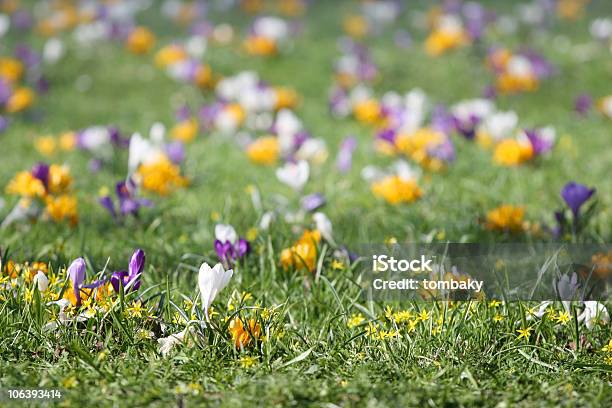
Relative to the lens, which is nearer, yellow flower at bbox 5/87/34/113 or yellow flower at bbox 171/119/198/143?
yellow flower at bbox 171/119/198/143

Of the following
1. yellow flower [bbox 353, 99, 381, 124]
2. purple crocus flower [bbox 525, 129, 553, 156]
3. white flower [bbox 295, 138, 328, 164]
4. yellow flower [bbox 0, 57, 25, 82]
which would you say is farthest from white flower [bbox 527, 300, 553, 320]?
yellow flower [bbox 0, 57, 25, 82]

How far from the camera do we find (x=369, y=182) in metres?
4.95

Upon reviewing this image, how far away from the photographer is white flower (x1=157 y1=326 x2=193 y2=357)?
2517mm

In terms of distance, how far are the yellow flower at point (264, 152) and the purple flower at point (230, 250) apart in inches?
91.1

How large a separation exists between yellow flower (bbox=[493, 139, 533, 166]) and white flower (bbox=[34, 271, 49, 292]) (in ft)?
→ 10.8

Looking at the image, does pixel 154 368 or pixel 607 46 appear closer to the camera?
pixel 154 368

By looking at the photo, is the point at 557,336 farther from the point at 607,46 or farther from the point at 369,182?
the point at 607,46

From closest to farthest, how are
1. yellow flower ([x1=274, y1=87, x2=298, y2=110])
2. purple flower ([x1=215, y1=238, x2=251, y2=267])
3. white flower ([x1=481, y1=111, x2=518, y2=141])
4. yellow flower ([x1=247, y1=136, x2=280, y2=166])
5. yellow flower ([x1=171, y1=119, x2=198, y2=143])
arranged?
1. purple flower ([x1=215, y1=238, x2=251, y2=267])
2. yellow flower ([x1=247, y1=136, x2=280, y2=166])
3. white flower ([x1=481, y1=111, x2=518, y2=141])
4. yellow flower ([x1=171, y1=119, x2=198, y2=143])
5. yellow flower ([x1=274, y1=87, x2=298, y2=110])

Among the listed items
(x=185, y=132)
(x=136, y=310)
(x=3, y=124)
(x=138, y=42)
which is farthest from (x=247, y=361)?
(x=138, y=42)

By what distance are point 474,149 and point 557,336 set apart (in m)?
3.01

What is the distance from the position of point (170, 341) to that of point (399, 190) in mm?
2079

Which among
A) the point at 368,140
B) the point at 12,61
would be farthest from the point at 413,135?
the point at 12,61

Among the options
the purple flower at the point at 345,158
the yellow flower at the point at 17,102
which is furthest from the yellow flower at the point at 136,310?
the yellow flower at the point at 17,102

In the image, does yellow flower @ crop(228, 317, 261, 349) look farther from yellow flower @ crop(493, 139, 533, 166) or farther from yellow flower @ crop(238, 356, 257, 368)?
yellow flower @ crop(493, 139, 533, 166)
